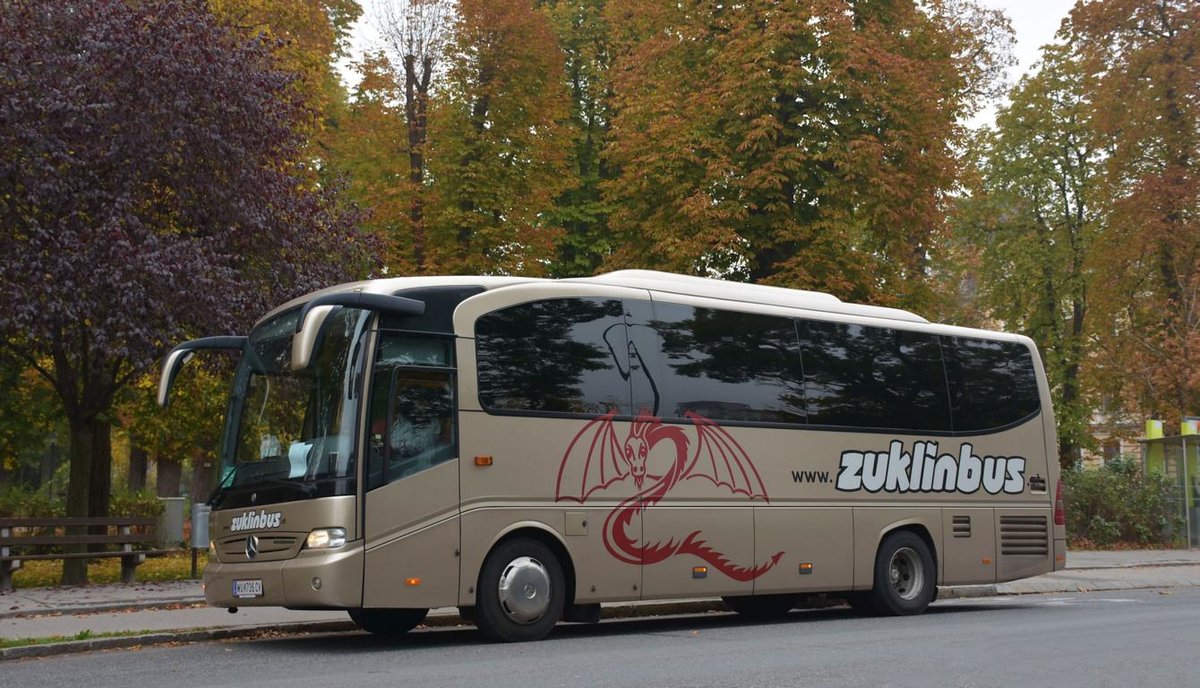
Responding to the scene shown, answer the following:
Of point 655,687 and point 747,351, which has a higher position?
point 747,351

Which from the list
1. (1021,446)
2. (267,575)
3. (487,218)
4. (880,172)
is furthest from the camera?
(487,218)

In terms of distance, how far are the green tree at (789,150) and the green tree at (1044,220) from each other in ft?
52.4

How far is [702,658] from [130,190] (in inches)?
447

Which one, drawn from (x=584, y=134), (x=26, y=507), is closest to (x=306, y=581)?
(x=26, y=507)

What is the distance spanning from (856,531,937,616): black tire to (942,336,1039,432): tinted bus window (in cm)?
170

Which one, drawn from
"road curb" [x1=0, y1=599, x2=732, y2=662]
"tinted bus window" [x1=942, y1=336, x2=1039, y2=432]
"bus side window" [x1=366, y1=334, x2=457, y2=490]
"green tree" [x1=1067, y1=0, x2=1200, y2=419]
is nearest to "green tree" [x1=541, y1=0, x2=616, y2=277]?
"green tree" [x1=1067, y1=0, x2=1200, y2=419]

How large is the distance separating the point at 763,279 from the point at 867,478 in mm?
13016

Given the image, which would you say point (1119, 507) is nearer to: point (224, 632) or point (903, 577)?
point (903, 577)

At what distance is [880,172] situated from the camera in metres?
28.8

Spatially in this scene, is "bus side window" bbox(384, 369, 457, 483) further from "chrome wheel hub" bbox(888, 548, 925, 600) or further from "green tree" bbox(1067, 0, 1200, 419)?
"green tree" bbox(1067, 0, 1200, 419)

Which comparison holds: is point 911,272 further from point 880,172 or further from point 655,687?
point 655,687

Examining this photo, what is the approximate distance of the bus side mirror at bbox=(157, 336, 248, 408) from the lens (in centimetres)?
1351

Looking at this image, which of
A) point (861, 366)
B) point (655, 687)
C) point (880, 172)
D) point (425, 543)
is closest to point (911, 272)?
point (880, 172)

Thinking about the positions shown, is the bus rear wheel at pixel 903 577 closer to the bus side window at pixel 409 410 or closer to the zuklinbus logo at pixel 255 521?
the bus side window at pixel 409 410
